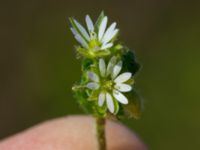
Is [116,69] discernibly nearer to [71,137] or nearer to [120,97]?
[120,97]

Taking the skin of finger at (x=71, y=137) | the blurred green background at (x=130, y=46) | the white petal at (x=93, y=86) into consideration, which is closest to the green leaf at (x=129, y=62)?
the white petal at (x=93, y=86)

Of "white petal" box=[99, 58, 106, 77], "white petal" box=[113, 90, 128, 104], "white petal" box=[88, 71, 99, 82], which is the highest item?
"white petal" box=[99, 58, 106, 77]

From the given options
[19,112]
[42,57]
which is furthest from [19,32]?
[19,112]

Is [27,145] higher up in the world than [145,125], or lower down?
higher up

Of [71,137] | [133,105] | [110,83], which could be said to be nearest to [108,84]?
[110,83]

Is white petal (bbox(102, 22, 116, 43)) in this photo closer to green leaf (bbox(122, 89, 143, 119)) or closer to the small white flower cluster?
the small white flower cluster

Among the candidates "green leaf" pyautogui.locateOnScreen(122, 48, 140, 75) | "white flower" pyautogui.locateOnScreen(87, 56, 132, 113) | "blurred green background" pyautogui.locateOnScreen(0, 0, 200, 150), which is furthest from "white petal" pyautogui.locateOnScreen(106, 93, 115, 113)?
"blurred green background" pyautogui.locateOnScreen(0, 0, 200, 150)

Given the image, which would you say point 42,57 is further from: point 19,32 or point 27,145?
point 27,145

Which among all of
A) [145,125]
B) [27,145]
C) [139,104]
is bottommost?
[145,125]
